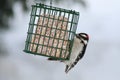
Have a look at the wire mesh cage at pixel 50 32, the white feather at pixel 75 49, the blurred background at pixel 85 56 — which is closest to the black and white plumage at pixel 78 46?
the white feather at pixel 75 49

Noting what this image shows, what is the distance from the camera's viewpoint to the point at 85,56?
9.68 metres

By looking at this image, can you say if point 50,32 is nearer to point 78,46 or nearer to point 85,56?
point 78,46

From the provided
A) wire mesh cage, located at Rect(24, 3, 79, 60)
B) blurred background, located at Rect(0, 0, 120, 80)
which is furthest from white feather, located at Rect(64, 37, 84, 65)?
blurred background, located at Rect(0, 0, 120, 80)

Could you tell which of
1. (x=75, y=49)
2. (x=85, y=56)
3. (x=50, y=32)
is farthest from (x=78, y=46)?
(x=85, y=56)

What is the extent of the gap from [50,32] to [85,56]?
3.96 meters

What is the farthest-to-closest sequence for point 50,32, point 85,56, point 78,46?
point 85,56
point 78,46
point 50,32

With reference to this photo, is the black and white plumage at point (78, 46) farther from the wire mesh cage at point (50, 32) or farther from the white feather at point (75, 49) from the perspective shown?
the wire mesh cage at point (50, 32)

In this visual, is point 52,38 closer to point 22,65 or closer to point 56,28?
point 56,28

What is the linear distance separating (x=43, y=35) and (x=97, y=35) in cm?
429

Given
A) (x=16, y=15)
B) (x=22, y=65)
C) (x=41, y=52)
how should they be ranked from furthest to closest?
(x=22, y=65) < (x=16, y=15) < (x=41, y=52)

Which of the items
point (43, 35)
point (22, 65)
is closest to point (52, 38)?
point (43, 35)

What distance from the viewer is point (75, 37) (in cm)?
594

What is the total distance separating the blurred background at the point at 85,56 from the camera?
9.52m

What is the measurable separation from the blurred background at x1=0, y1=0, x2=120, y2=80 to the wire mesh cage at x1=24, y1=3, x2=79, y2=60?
3.30 metres
